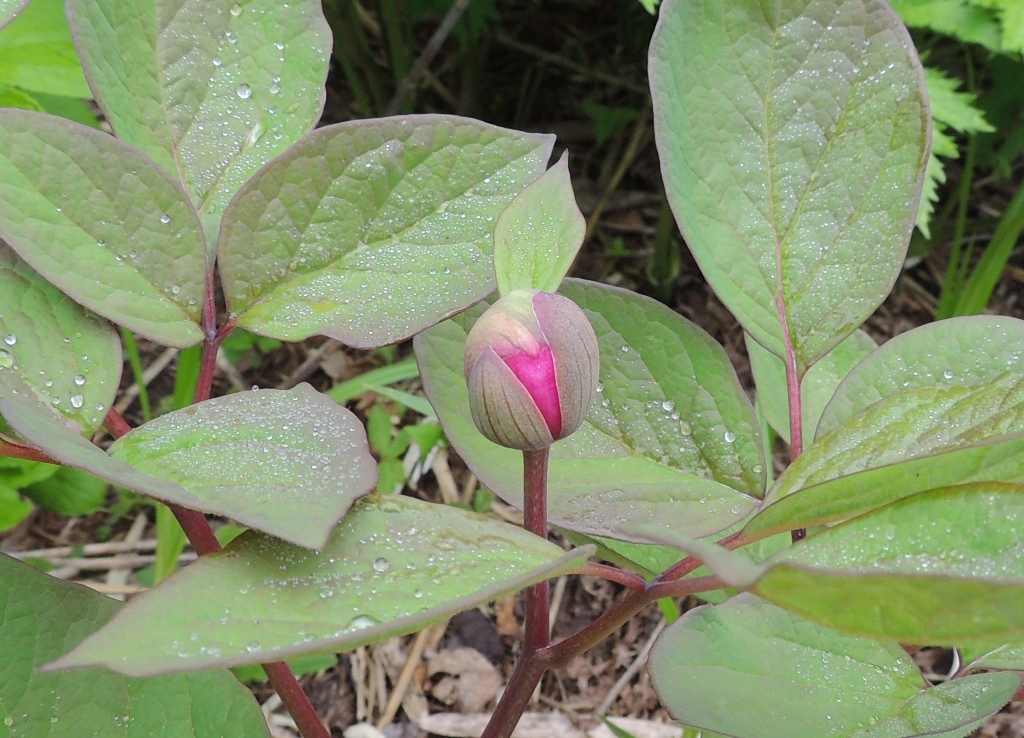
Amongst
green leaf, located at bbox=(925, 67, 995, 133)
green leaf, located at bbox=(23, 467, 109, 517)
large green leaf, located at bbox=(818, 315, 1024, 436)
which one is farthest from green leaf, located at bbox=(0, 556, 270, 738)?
green leaf, located at bbox=(925, 67, 995, 133)

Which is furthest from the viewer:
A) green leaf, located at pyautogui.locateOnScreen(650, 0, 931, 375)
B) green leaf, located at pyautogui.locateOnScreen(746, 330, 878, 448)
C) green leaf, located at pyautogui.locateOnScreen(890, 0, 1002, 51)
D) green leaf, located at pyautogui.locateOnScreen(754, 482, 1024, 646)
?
green leaf, located at pyautogui.locateOnScreen(890, 0, 1002, 51)

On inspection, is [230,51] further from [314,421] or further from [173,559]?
[173,559]

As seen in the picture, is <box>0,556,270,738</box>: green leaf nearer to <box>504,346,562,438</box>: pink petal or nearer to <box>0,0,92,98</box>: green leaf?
<box>504,346,562,438</box>: pink petal

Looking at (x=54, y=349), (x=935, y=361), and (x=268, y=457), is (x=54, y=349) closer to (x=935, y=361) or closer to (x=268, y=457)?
(x=268, y=457)

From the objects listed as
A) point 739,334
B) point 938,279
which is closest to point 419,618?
point 739,334

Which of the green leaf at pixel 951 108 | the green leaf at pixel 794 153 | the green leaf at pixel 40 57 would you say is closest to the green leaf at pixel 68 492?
the green leaf at pixel 40 57

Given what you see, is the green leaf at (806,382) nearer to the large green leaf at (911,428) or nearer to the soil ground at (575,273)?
the large green leaf at (911,428)
